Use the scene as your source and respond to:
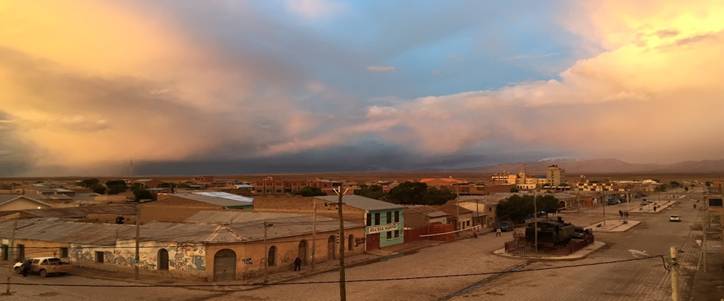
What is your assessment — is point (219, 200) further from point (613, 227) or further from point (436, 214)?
point (613, 227)

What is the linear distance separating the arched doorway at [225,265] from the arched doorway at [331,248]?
9.61 meters

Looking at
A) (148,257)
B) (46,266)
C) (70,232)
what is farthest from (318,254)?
(70,232)

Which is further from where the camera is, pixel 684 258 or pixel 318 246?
pixel 684 258

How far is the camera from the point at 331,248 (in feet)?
133

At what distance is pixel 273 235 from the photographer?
3475 centimetres

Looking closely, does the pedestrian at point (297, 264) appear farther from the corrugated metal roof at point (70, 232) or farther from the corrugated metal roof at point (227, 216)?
the corrugated metal roof at point (70, 232)

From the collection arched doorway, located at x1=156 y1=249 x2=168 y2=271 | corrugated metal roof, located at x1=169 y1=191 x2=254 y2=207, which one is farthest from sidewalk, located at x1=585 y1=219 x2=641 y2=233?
arched doorway, located at x1=156 y1=249 x2=168 y2=271

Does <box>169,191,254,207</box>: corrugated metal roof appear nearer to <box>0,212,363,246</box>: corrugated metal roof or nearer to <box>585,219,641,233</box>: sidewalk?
<box>0,212,363,246</box>: corrugated metal roof

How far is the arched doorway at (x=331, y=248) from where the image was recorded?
40094mm

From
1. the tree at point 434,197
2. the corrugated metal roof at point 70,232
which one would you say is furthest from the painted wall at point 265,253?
the tree at point 434,197

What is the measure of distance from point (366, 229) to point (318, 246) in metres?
7.66

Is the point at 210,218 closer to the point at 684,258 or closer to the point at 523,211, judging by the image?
the point at 684,258

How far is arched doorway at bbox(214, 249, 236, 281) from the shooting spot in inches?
1246

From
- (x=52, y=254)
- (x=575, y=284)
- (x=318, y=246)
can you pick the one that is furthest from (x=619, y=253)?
(x=52, y=254)
